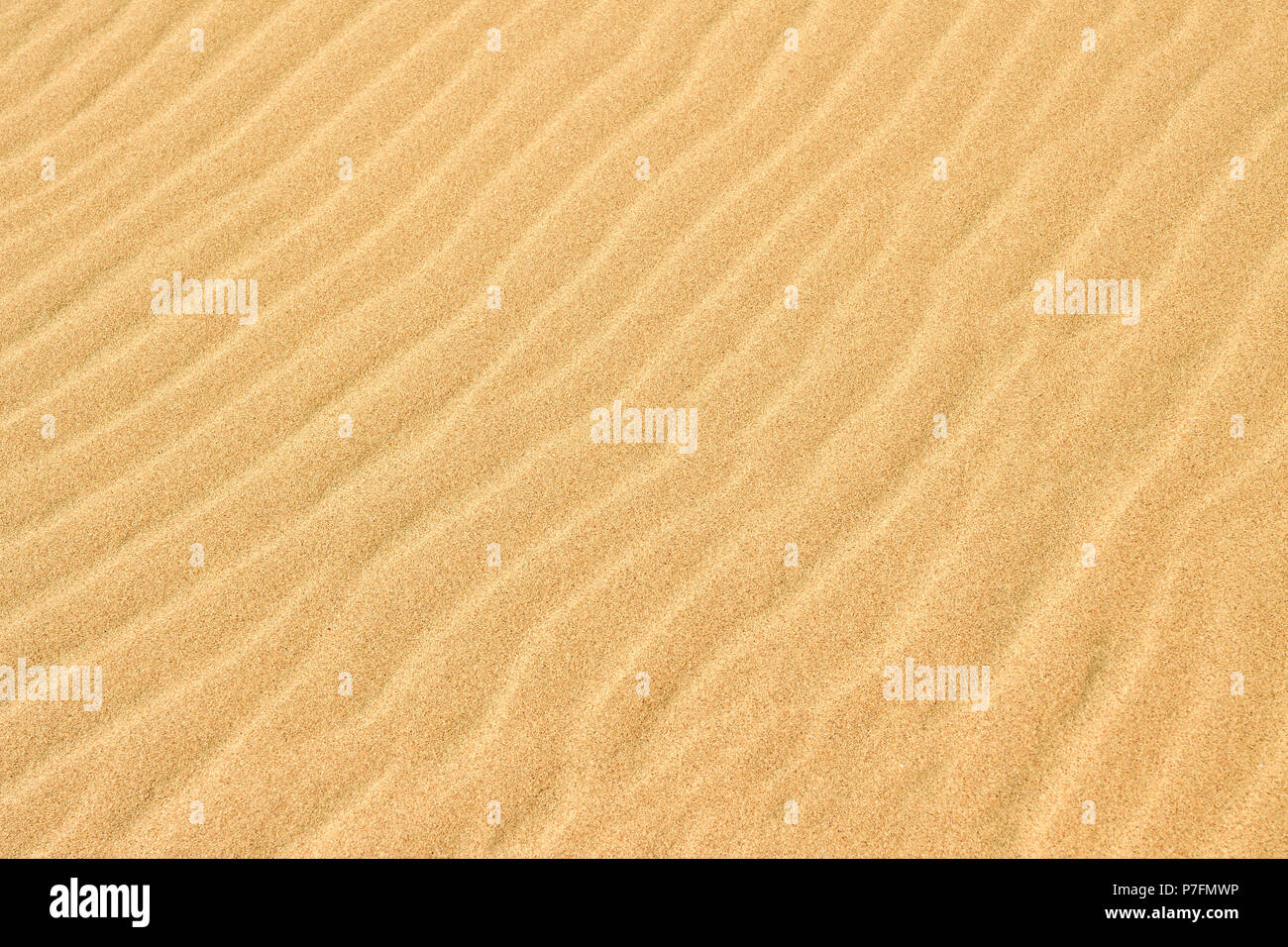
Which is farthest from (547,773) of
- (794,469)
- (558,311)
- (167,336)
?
(167,336)

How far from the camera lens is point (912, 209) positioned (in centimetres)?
338

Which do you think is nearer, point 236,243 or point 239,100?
point 236,243

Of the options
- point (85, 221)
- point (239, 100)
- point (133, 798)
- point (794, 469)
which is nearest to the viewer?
point (133, 798)

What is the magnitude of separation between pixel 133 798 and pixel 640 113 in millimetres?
2204

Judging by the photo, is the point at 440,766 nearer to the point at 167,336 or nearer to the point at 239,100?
the point at 167,336

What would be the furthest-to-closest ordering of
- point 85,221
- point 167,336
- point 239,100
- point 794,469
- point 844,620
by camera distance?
point 239,100, point 85,221, point 167,336, point 794,469, point 844,620

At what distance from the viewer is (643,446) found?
302 centimetres

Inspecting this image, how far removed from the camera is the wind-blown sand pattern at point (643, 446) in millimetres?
2533

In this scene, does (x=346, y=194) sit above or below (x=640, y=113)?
below

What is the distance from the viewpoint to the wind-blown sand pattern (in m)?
2.53

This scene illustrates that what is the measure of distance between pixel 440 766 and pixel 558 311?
1.21 meters

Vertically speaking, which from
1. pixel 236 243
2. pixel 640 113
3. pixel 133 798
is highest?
pixel 640 113

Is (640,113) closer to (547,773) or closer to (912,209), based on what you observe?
(912,209)

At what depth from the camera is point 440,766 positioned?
2543 mm
